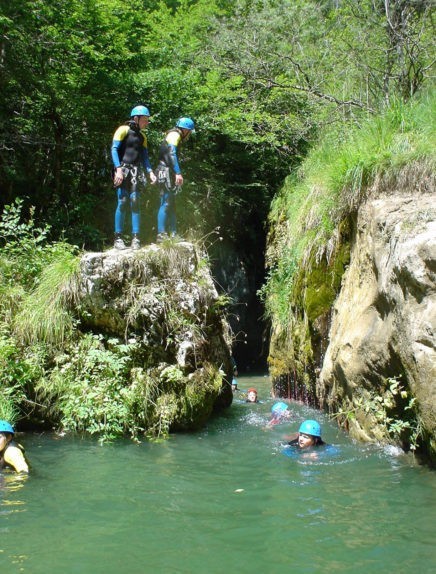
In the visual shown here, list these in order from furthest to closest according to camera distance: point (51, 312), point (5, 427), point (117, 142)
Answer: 1. point (117, 142)
2. point (51, 312)
3. point (5, 427)

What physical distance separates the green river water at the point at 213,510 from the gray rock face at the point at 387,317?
581 mm

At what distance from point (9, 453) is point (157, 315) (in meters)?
2.51

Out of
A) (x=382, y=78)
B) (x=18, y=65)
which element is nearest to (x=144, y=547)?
(x=382, y=78)

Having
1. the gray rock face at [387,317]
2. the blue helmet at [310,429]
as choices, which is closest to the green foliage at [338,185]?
the gray rock face at [387,317]

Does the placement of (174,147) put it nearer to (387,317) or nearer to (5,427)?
(387,317)

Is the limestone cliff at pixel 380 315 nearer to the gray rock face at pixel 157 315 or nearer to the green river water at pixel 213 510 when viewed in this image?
the green river water at pixel 213 510

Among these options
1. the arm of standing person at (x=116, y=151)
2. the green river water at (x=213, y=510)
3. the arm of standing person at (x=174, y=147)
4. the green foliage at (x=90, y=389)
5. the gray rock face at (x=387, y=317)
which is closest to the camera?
the green river water at (x=213, y=510)

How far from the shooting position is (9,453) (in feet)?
18.4

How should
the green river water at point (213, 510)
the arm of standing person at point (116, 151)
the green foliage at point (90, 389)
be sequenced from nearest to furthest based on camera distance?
the green river water at point (213, 510) < the green foliage at point (90, 389) < the arm of standing person at point (116, 151)

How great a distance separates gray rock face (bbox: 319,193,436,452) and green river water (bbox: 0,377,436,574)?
581mm

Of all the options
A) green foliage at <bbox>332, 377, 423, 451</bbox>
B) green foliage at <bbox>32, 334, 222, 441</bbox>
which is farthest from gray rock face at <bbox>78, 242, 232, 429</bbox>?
green foliage at <bbox>332, 377, 423, 451</bbox>

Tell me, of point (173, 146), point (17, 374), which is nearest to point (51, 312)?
point (17, 374)

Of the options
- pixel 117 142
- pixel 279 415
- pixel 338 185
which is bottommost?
pixel 279 415

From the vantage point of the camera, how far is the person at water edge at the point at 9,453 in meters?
5.54
